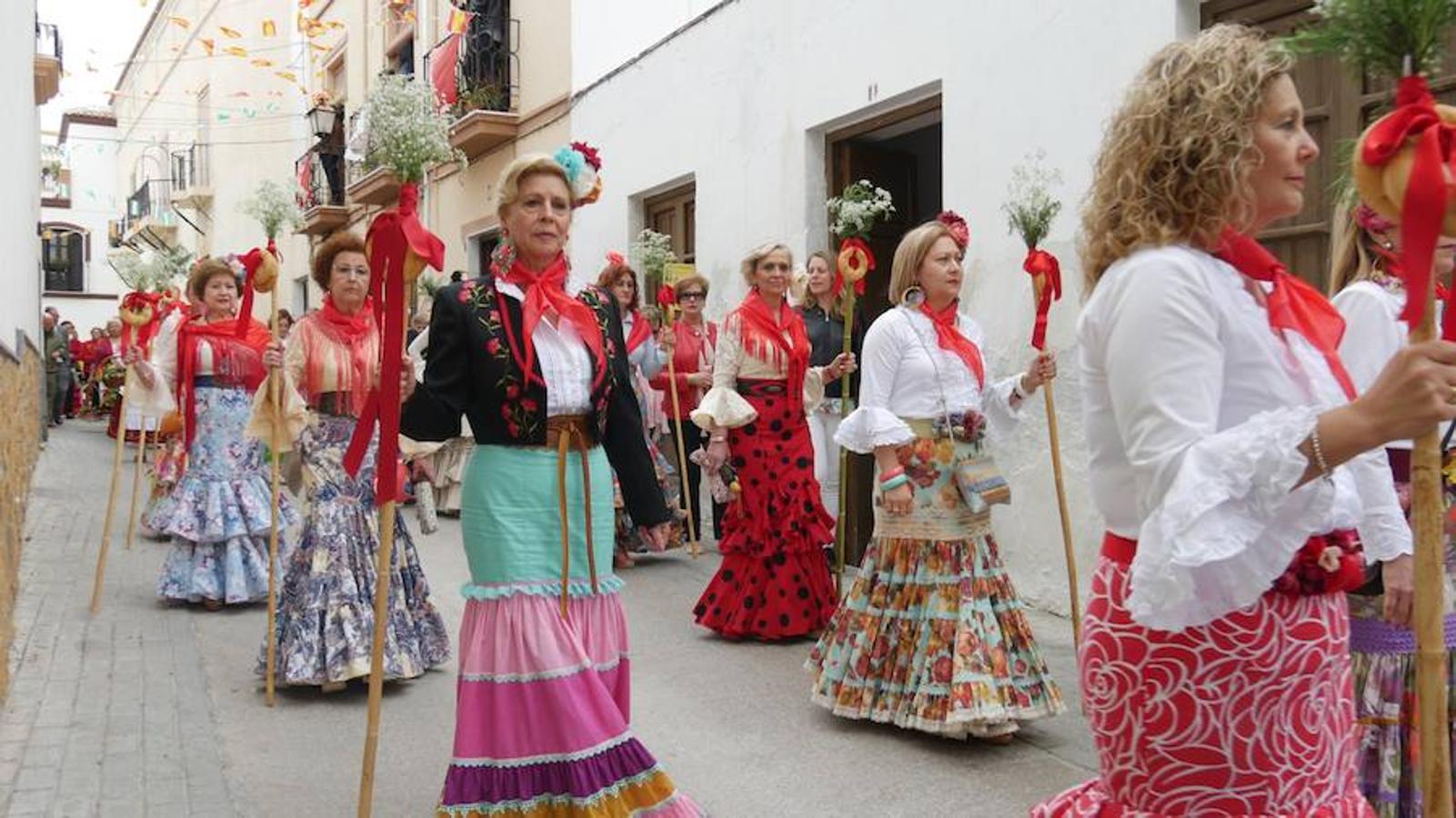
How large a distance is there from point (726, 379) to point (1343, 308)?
13.6ft

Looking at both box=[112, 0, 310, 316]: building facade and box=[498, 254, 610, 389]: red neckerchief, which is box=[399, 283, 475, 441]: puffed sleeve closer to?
box=[498, 254, 610, 389]: red neckerchief

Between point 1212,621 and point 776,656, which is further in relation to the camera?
point 776,656

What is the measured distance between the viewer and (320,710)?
18.1 feet

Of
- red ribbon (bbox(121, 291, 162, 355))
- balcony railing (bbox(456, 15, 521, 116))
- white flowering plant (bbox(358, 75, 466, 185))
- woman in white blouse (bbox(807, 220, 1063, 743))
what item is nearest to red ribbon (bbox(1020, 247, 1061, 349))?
woman in white blouse (bbox(807, 220, 1063, 743))

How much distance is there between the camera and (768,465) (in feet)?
22.4

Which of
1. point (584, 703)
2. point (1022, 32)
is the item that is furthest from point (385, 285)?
point (1022, 32)

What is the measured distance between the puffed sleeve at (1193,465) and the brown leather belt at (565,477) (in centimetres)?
198

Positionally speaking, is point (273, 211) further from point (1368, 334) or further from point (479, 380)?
point (1368, 334)

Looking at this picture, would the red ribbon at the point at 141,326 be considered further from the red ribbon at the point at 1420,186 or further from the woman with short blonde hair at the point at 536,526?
the red ribbon at the point at 1420,186

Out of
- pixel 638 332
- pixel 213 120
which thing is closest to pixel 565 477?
pixel 638 332

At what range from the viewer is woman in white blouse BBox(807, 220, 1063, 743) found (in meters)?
4.75

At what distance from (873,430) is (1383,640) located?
204 centimetres

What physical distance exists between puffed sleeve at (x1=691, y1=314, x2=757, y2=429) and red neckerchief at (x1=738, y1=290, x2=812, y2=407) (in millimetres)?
57

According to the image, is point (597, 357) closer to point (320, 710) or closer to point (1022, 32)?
point (320, 710)
